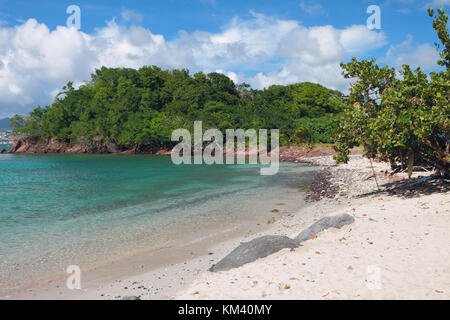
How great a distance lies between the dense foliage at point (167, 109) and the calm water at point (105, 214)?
126 feet

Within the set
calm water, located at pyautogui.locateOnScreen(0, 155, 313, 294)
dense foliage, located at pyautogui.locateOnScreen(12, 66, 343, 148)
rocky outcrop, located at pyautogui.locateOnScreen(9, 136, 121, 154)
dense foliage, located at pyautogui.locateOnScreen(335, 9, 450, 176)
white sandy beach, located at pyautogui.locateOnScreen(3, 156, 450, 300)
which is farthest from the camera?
rocky outcrop, located at pyautogui.locateOnScreen(9, 136, 121, 154)

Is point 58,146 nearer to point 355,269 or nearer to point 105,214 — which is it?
point 105,214

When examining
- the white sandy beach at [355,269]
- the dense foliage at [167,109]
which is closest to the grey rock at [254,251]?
the white sandy beach at [355,269]

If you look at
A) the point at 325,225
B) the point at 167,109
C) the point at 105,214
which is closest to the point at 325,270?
the point at 325,225

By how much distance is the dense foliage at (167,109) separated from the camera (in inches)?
2699

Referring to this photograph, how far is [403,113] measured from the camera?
13.4m

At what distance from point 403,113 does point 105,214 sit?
A: 15835 millimetres

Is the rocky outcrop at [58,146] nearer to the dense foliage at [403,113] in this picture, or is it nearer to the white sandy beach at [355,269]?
the dense foliage at [403,113]

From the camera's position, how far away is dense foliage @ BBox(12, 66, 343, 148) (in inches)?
2699

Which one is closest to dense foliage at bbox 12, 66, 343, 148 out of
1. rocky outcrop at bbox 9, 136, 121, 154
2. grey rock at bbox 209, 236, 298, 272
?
rocky outcrop at bbox 9, 136, 121, 154

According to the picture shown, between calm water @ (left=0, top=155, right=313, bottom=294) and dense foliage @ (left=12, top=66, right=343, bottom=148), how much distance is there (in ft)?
126

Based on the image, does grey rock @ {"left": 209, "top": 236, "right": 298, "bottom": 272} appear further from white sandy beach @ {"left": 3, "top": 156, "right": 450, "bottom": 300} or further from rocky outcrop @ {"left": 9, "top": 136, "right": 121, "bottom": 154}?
rocky outcrop @ {"left": 9, "top": 136, "right": 121, "bottom": 154}
